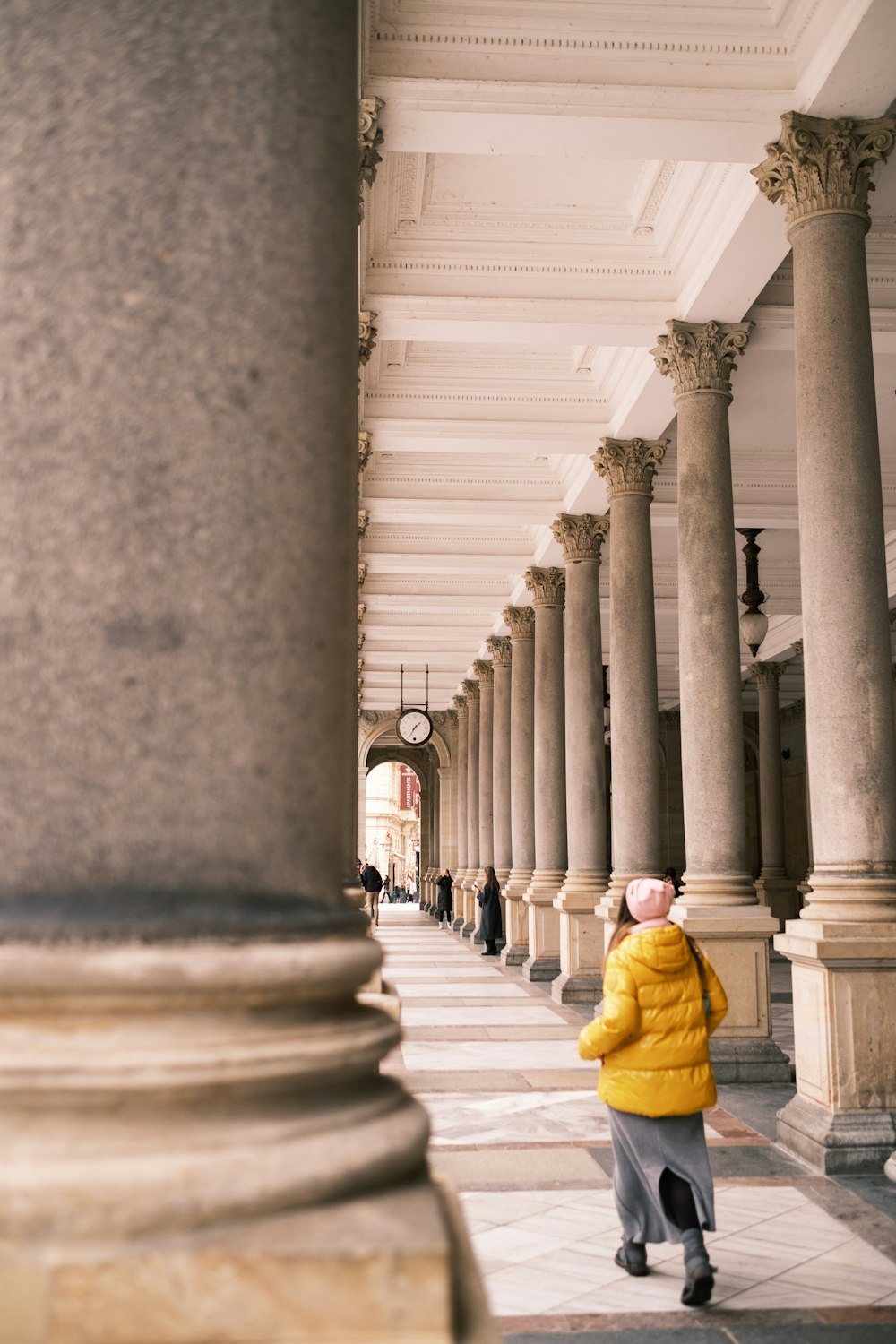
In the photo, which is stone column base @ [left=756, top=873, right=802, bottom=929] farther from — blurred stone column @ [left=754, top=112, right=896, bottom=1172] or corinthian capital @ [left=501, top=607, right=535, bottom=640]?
blurred stone column @ [left=754, top=112, right=896, bottom=1172]

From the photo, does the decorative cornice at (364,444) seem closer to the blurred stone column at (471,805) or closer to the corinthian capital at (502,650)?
the corinthian capital at (502,650)

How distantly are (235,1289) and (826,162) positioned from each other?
29.3 ft

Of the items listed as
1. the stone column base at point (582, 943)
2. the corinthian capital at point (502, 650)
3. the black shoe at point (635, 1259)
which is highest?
the corinthian capital at point (502, 650)

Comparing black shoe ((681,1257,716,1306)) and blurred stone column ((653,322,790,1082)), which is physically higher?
blurred stone column ((653,322,790,1082))

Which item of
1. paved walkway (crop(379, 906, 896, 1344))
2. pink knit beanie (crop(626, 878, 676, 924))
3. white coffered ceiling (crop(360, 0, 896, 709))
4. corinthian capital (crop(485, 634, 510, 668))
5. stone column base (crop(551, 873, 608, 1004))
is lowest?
paved walkway (crop(379, 906, 896, 1344))

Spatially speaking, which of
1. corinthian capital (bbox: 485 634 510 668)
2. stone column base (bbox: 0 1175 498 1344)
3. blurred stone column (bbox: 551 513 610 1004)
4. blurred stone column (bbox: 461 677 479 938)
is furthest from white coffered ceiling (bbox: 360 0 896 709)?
blurred stone column (bbox: 461 677 479 938)

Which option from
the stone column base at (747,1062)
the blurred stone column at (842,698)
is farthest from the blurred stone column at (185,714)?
the stone column base at (747,1062)

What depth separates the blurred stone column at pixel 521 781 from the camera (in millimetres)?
22500

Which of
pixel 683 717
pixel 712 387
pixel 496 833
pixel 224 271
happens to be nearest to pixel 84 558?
pixel 224 271

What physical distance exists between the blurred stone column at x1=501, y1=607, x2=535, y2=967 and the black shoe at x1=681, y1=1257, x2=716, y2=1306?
16.9 meters

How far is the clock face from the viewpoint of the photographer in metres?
28.5

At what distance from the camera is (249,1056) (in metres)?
1.78

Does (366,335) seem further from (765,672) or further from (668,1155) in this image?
(765,672)

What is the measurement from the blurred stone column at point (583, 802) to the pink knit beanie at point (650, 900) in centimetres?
1116
